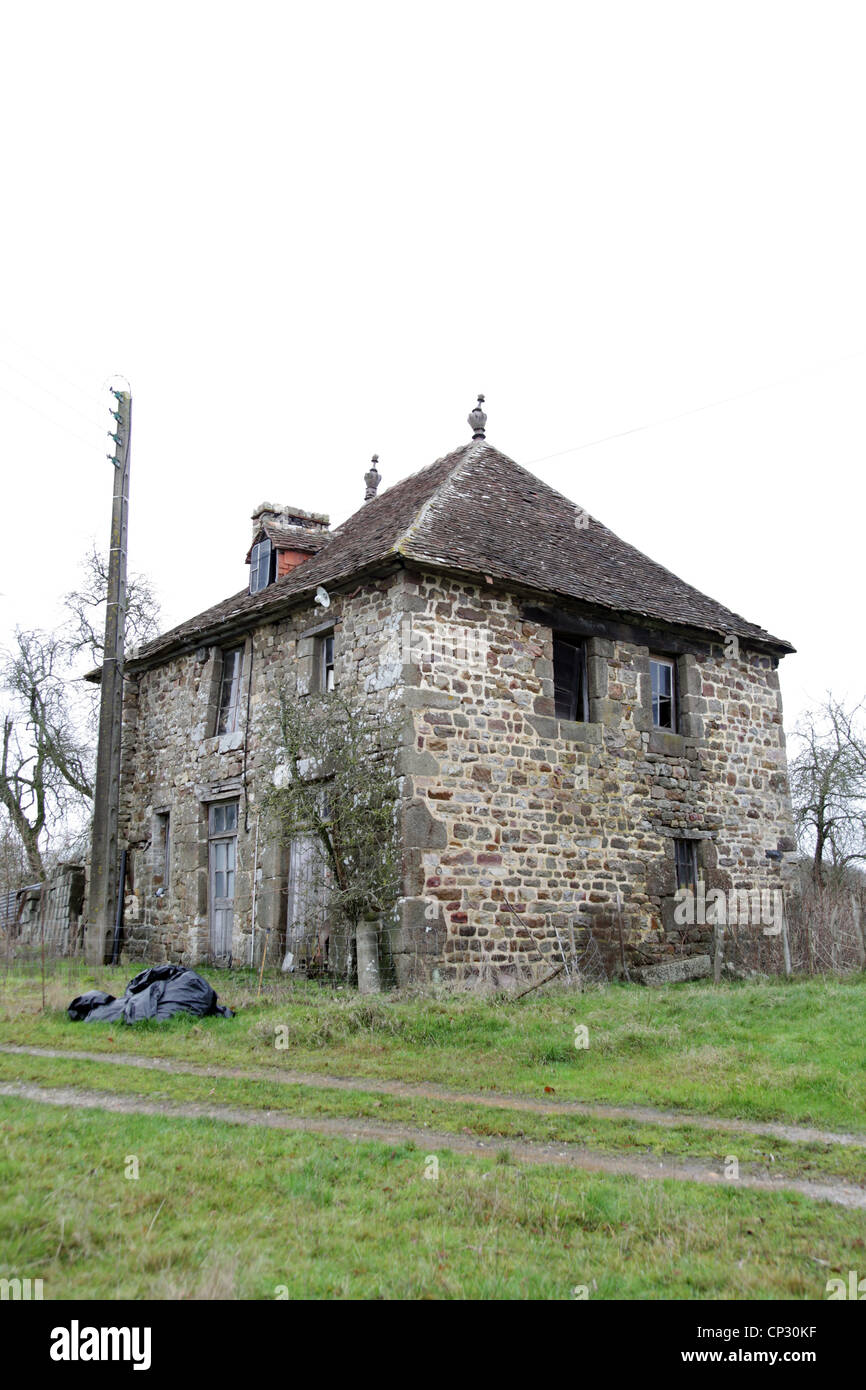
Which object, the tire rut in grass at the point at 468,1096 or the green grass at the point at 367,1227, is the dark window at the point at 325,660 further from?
the green grass at the point at 367,1227

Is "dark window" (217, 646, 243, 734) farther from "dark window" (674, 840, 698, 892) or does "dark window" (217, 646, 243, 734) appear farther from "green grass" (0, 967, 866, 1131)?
"dark window" (674, 840, 698, 892)

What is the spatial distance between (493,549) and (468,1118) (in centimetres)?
953

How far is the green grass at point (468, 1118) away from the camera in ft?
19.8

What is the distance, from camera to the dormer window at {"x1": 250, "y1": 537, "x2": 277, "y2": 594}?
18.9m

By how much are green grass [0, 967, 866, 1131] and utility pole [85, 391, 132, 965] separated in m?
3.36

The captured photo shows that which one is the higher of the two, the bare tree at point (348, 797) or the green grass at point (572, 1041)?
the bare tree at point (348, 797)

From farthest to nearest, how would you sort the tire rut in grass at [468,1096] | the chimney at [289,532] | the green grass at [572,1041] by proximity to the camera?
the chimney at [289,532]
the green grass at [572,1041]
the tire rut in grass at [468,1096]

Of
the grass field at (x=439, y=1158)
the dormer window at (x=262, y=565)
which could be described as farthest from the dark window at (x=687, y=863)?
the dormer window at (x=262, y=565)

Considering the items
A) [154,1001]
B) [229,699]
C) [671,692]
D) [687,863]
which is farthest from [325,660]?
[687,863]

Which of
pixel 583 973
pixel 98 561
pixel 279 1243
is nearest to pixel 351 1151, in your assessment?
pixel 279 1243

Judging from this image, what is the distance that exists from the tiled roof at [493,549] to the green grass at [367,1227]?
9122 mm

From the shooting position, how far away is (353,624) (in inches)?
581

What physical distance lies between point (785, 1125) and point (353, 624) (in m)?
9.37
